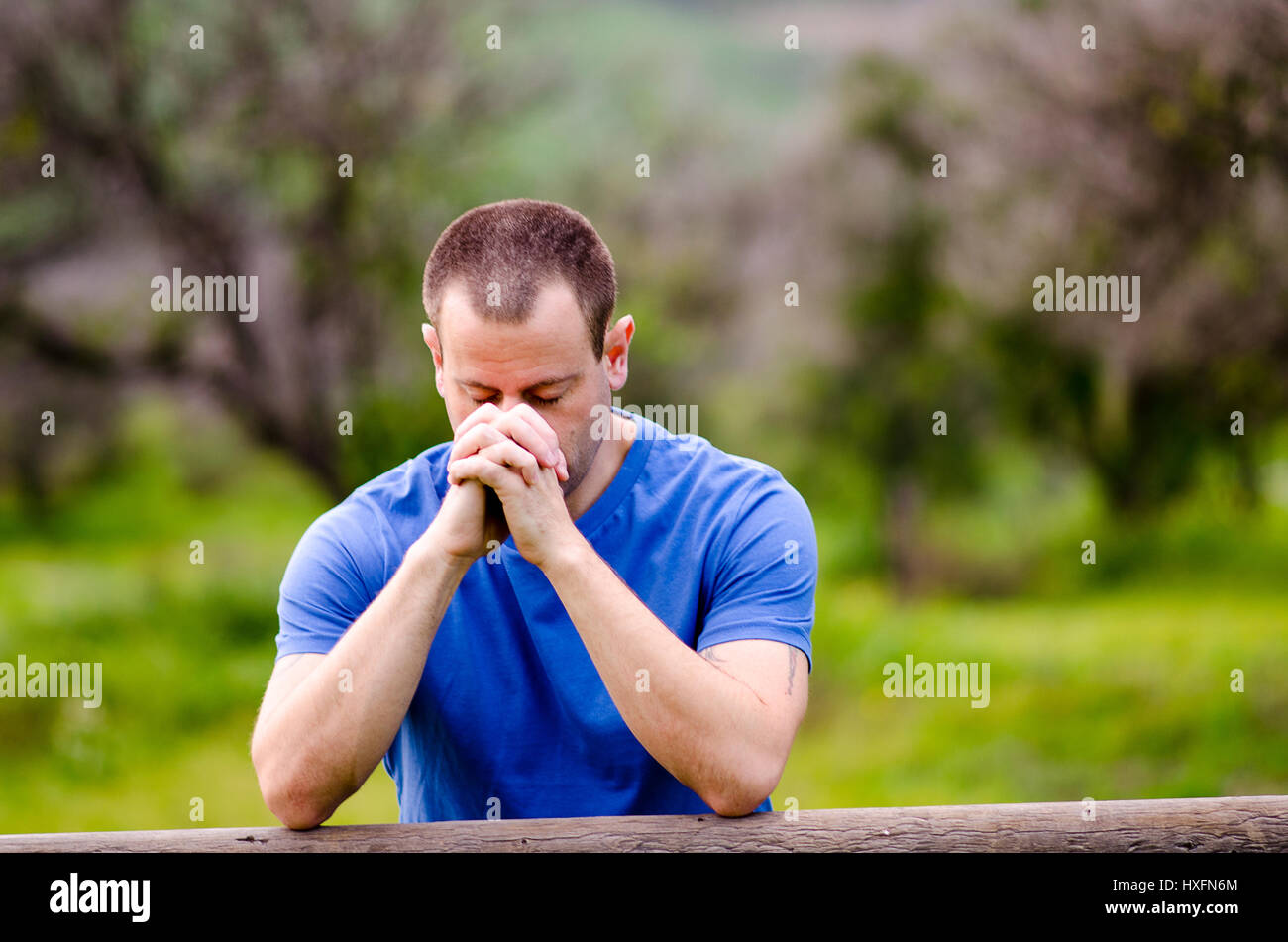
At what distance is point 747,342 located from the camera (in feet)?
29.2

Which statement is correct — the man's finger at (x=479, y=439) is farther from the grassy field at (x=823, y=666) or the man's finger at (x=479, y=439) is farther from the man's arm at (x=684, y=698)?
the grassy field at (x=823, y=666)

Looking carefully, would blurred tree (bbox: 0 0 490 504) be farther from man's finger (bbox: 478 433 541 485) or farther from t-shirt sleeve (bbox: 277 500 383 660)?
man's finger (bbox: 478 433 541 485)

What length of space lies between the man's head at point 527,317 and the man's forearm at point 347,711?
44cm

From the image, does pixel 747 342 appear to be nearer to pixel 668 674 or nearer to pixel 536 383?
pixel 536 383

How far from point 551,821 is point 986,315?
23.0 feet

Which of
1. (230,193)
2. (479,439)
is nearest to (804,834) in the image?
(479,439)

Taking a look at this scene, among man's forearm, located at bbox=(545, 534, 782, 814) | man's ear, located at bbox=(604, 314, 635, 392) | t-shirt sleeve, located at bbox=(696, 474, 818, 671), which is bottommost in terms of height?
man's forearm, located at bbox=(545, 534, 782, 814)

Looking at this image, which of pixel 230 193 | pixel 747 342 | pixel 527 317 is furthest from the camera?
pixel 747 342

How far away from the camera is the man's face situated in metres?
2.22

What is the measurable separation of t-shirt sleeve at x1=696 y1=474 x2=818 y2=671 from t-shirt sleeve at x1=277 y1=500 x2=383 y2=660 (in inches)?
27.3

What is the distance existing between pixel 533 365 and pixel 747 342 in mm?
6814

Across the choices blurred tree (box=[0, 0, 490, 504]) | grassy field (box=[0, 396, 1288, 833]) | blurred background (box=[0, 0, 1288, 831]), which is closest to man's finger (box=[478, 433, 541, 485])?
grassy field (box=[0, 396, 1288, 833])
